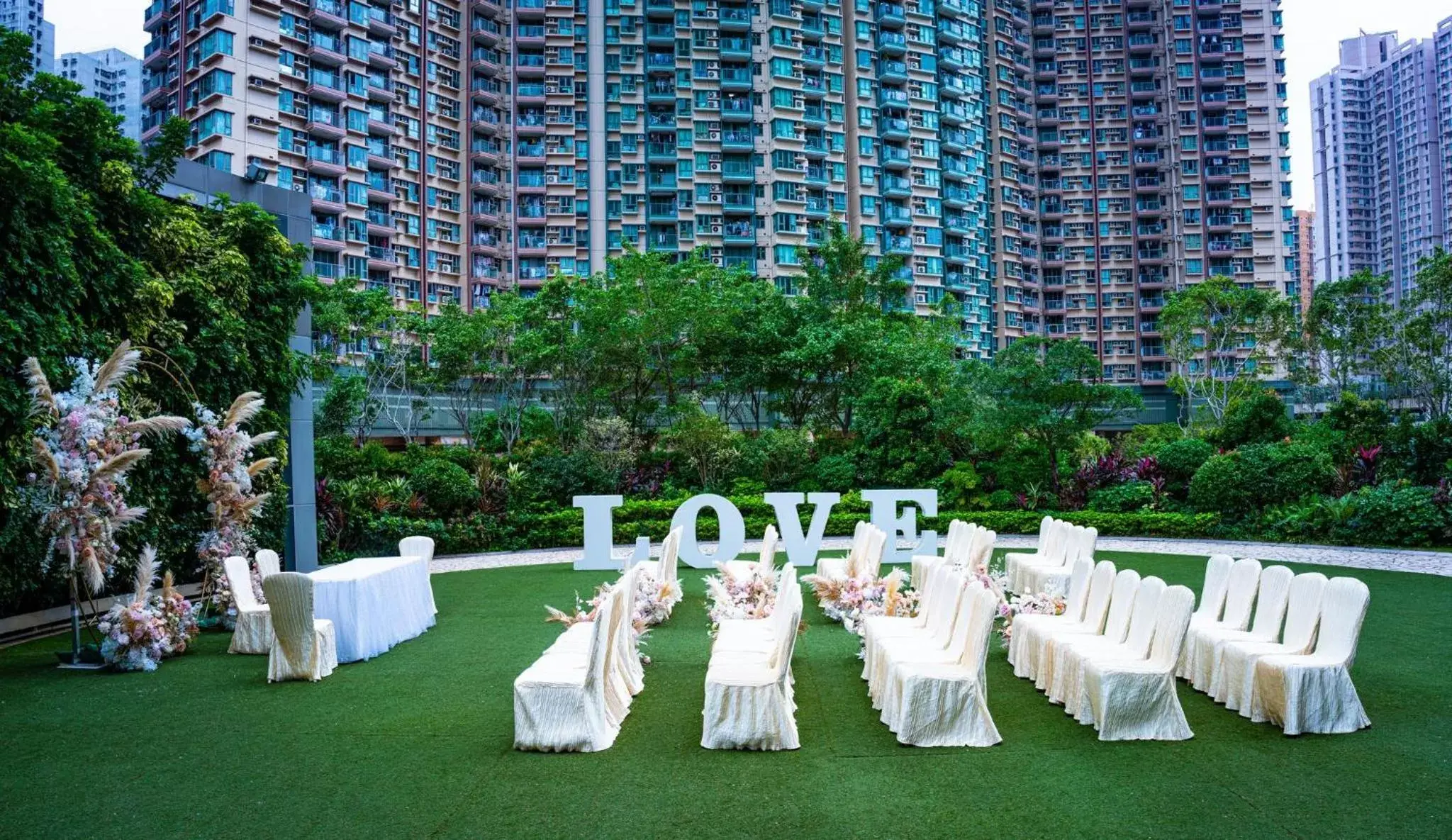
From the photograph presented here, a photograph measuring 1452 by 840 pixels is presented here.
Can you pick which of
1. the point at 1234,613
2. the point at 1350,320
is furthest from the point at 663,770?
the point at 1350,320

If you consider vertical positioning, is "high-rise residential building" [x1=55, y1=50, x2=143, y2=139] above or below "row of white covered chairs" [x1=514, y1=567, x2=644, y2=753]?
above

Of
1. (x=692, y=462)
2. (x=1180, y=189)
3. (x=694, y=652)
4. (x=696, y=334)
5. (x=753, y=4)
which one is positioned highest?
(x=753, y=4)

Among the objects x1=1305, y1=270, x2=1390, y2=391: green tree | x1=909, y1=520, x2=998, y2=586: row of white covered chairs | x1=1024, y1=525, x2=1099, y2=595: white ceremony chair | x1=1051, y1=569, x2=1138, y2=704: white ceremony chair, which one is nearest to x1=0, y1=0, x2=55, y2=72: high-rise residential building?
x1=1305, y1=270, x2=1390, y2=391: green tree

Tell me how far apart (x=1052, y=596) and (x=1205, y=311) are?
1382 inches

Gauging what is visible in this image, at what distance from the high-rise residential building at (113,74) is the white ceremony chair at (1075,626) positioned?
89.7 meters

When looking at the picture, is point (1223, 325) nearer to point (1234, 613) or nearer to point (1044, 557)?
point (1044, 557)

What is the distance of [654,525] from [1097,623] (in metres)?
12.2

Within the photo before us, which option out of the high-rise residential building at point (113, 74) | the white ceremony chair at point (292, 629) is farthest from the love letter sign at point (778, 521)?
the high-rise residential building at point (113, 74)

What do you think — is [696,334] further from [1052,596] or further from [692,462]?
[1052,596]

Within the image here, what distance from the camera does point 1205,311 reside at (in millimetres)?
39000

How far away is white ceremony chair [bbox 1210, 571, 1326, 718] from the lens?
6117 mm

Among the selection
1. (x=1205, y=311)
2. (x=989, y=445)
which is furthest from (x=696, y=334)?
(x=1205, y=311)

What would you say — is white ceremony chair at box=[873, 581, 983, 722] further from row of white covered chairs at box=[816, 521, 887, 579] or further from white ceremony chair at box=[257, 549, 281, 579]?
white ceremony chair at box=[257, 549, 281, 579]

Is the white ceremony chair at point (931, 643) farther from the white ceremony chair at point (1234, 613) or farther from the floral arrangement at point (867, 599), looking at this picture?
the white ceremony chair at point (1234, 613)
